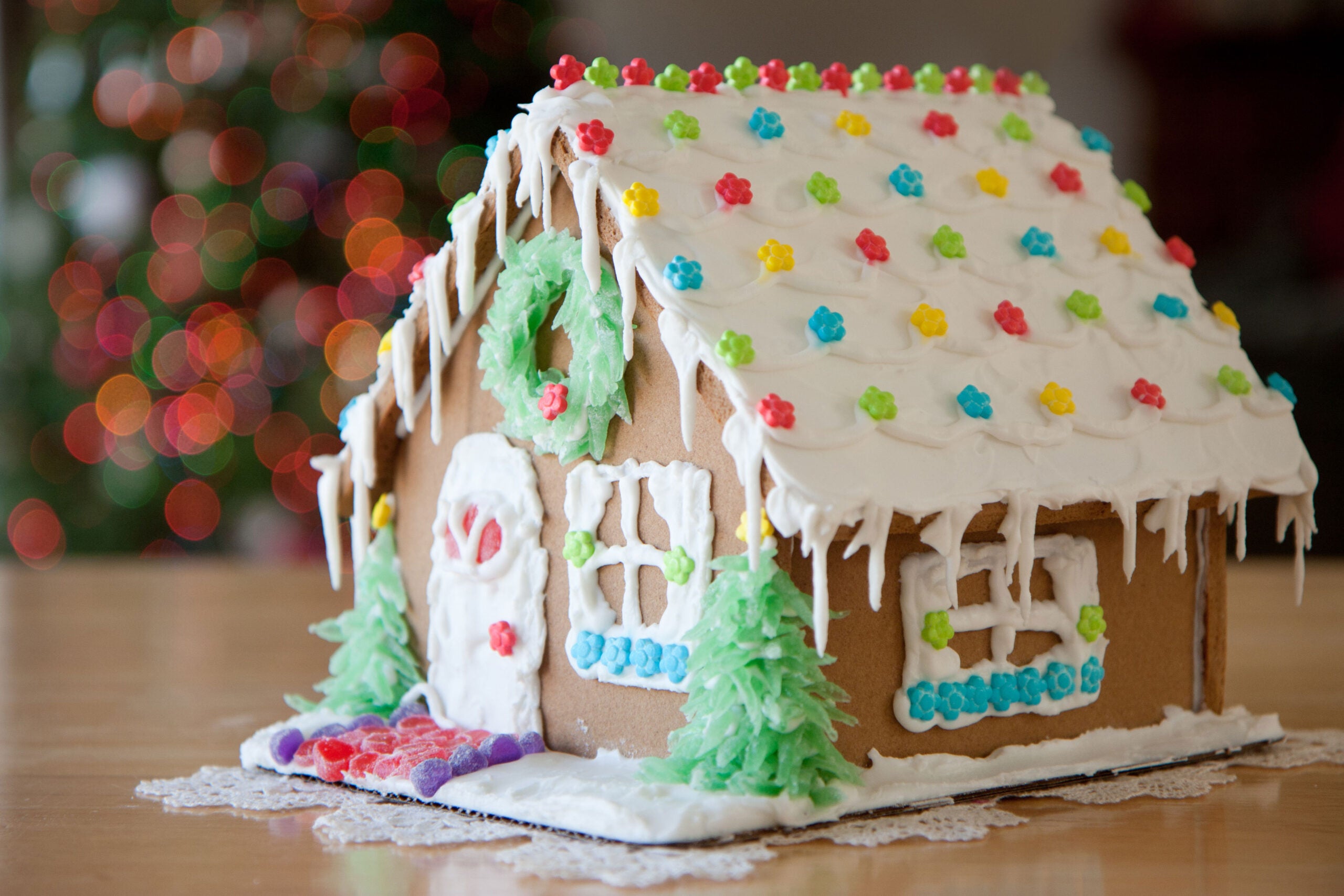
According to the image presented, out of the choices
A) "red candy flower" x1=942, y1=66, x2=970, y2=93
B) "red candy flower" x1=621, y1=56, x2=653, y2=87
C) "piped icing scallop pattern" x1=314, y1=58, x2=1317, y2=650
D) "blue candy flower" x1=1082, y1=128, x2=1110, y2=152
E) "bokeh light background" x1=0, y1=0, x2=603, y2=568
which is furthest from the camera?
"bokeh light background" x1=0, y1=0, x2=603, y2=568

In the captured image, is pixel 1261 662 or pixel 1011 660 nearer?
pixel 1011 660

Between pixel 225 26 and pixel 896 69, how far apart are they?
3.64m

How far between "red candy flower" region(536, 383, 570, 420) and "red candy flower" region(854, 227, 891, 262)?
27.7 inches

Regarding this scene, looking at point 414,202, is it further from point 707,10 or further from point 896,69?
point 896,69

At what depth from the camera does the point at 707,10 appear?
8.13 metres

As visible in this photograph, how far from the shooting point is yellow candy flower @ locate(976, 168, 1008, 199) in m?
3.60

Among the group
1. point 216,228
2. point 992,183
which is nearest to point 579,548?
point 992,183

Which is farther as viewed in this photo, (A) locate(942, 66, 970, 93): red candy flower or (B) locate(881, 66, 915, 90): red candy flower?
(A) locate(942, 66, 970, 93): red candy flower

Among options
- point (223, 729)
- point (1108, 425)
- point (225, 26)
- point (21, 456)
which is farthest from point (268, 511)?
point (1108, 425)

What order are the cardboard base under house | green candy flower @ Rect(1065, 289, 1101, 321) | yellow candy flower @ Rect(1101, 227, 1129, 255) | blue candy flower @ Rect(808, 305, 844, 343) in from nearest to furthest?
1. the cardboard base under house
2. blue candy flower @ Rect(808, 305, 844, 343)
3. green candy flower @ Rect(1065, 289, 1101, 321)
4. yellow candy flower @ Rect(1101, 227, 1129, 255)

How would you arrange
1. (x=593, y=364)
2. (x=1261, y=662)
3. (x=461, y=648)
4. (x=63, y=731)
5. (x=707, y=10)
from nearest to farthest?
(x=593, y=364)
(x=461, y=648)
(x=63, y=731)
(x=1261, y=662)
(x=707, y=10)

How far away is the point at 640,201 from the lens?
9.88 feet

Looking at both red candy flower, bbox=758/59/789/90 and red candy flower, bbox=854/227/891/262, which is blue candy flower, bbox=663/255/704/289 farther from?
red candy flower, bbox=758/59/789/90

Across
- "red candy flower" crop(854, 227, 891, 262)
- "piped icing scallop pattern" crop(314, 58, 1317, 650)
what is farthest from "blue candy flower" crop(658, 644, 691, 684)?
"red candy flower" crop(854, 227, 891, 262)
